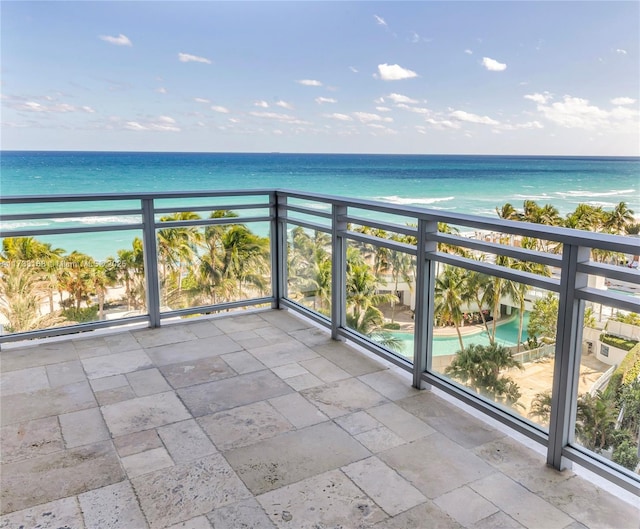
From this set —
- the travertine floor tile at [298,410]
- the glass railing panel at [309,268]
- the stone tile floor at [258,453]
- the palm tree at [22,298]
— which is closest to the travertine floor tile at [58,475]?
the stone tile floor at [258,453]

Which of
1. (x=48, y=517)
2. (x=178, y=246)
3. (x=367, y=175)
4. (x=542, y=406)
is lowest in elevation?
(x=48, y=517)

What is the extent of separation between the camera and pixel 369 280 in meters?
4.05

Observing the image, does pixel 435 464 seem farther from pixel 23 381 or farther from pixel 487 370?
pixel 23 381

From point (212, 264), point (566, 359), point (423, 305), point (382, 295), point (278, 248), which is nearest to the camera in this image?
point (566, 359)

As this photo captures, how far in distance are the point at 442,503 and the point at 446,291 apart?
1.37 metres

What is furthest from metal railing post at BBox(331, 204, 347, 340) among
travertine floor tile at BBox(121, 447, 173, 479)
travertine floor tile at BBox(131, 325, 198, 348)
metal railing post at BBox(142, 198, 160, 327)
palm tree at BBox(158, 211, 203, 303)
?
travertine floor tile at BBox(121, 447, 173, 479)

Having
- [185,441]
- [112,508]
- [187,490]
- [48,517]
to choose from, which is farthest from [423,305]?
[48,517]

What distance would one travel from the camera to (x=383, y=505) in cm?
228

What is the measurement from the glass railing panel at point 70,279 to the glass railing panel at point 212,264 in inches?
9.6

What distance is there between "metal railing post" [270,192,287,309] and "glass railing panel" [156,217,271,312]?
59 millimetres

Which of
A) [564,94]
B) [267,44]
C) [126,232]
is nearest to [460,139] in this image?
Result: [564,94]

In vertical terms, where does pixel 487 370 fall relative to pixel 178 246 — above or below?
below

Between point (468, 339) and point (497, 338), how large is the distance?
9.2 inches

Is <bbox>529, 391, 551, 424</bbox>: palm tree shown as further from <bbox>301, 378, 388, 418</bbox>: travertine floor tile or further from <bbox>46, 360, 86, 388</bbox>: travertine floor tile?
<bbox>46, 360, 86, 388</bbox>: travertine floor tile
